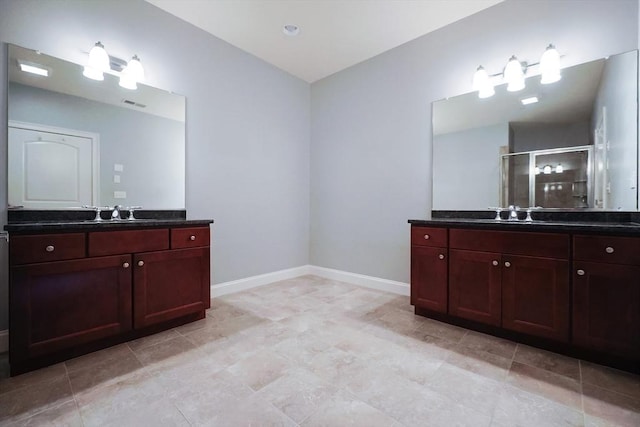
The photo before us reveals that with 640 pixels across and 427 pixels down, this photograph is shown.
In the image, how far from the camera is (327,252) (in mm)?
3807

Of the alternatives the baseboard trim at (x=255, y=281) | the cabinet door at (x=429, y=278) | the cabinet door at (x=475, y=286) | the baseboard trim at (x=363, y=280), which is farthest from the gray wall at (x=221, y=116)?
the cabinet door at (x=475, y=286)

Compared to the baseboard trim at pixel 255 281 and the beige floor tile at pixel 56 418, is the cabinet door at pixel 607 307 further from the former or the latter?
the baseboard trim at pixel 255 281

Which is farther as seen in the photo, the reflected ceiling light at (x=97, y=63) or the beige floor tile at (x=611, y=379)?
the reflected ceiling light at (x=97, y=63)

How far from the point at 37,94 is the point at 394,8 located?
287 centimetres

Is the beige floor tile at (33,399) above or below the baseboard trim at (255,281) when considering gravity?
below

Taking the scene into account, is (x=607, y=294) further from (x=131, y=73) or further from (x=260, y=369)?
(x=131, y=73)

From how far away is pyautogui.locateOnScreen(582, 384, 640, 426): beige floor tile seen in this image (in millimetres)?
1237

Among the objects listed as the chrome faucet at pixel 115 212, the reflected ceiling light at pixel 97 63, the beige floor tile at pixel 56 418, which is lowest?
the beige floor tile at pixel 56 418

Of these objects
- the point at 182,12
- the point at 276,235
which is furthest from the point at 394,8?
the point at 276,235

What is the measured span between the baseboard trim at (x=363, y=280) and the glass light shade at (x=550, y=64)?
2174 mm

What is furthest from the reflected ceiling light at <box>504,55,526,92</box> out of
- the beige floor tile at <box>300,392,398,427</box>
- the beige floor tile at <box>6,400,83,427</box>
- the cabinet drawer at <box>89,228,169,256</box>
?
the beige floor tile at <box>6,400,83,427</box>

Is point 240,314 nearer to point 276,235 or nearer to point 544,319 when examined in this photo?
point 276,235

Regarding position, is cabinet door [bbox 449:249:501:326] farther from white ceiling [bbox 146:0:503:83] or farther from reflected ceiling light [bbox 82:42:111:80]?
reflected ceiling light [bbox 82:42:111:80]

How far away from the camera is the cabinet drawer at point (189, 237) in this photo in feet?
7.06
